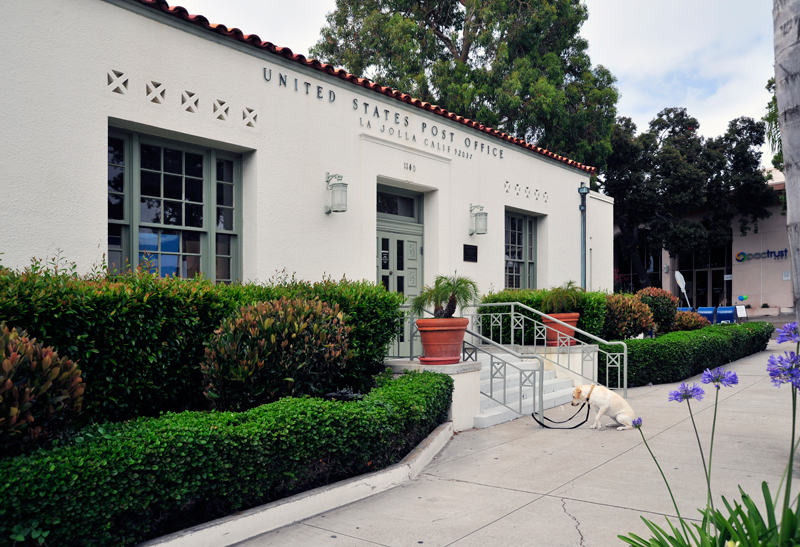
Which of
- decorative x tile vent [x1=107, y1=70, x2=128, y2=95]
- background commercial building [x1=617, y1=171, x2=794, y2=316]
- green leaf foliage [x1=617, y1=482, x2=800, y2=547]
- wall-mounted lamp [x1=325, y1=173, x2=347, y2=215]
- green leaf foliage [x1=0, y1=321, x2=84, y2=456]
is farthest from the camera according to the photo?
background commercial building [x1=617, y1=171, x2=794, y2=316]

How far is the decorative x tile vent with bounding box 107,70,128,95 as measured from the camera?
22.7 ft

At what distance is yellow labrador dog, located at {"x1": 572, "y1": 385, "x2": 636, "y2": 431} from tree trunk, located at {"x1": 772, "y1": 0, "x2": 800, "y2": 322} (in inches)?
166

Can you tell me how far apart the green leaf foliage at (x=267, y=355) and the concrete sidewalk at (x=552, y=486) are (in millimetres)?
1350

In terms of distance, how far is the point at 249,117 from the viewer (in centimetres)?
821

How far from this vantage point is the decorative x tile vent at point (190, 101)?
754cm

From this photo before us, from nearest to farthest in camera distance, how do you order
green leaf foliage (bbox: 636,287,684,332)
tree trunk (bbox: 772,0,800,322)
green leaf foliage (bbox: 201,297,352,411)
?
tree trunk (bbox: 772,0,800,322) → green leaf foliage (bbox: 201,297,352,411) → green leaf foliage (bbox: 636,287,684,332)

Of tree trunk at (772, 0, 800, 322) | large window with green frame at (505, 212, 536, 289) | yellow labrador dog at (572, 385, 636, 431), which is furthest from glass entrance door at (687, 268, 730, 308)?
tree trunk at (772, 0, 800, 322)

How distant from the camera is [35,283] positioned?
4.70 metres

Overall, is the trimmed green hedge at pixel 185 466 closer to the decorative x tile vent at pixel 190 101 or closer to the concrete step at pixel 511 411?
the concrete step at pixel 511 411

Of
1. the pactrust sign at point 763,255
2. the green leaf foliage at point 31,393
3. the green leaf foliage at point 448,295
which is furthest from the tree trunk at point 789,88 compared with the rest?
the pactrust sign at point 763,255

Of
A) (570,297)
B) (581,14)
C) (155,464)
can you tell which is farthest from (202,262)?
(581,14)

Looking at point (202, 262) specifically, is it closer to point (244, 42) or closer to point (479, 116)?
point (244, 42)

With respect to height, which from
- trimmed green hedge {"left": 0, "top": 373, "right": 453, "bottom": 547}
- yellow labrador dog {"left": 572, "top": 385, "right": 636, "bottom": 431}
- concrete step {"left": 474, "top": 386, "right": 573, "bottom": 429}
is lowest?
concrete step {"left": 474, "top": 386, "right": 573, "bottom": 429}

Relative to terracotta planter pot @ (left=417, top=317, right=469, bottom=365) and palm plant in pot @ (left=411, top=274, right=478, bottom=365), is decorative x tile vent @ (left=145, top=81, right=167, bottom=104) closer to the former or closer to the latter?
palm plant in pot @ (left=411, top=274, right=478, bottom=365)
